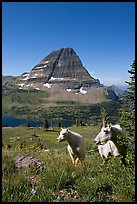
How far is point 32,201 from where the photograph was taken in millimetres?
4539

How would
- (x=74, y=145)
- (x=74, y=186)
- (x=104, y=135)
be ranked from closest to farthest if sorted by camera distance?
(x=74, y=186) < (x=104, y=135) < (x=74, y=145)

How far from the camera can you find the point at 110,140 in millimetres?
7617

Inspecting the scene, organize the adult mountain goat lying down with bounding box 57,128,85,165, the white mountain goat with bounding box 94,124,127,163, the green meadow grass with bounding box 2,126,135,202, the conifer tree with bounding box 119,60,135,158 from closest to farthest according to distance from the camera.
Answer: the green meadow grass with bounding box 2,126,135,202, the conifer tree with bounding box 119,60,135,158, the white mountain goat with bounding box 94,124,127,163, the adult mountain goat lying down with bounding box 57,128,85,165

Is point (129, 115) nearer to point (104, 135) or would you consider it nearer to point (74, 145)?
point (104, 135)

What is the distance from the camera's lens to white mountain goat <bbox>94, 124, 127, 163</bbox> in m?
7.36

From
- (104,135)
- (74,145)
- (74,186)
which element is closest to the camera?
(74,186)

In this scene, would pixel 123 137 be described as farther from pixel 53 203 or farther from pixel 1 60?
pixel 1 60

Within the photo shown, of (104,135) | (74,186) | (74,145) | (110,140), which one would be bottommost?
(74,186)

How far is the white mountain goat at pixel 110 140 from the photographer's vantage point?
736 cm

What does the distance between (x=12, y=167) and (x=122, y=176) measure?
3.19m

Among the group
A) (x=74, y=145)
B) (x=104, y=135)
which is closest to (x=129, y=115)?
(x=104, y=135)

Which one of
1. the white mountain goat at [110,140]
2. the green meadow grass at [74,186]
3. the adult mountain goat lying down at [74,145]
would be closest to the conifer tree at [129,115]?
the green meadow grass at [74,186]

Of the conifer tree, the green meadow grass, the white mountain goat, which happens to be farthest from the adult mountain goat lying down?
the conifer tree

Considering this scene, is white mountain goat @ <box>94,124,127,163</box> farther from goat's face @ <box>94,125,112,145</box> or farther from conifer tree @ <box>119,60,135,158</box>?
conifer tree @ <box>119,60,135,158</box>
